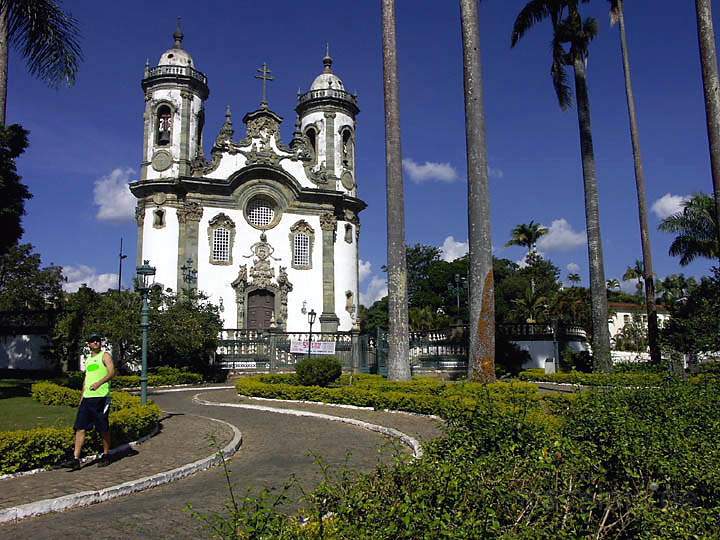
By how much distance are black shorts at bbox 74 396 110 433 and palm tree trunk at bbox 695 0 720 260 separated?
13939mm

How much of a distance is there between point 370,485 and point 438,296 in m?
66.5

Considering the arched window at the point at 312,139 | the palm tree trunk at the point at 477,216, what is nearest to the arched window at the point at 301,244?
the arched window at the point at 312,139

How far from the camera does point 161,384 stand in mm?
25156

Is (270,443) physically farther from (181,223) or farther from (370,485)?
(181,223)

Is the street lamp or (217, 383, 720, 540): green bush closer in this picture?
(217, 383, 720, 540): green bush

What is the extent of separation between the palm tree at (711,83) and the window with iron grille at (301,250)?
26.2 m

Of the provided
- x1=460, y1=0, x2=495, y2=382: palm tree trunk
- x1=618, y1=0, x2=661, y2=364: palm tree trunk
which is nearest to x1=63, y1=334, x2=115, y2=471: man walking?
x1=460, y1=0, x2=495, y2=382: palm tree trunk

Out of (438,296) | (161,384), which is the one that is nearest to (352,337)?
(161,384)

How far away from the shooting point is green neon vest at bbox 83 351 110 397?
8.45m

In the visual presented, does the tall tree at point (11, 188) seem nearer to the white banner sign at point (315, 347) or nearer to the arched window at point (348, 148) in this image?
the white banner sign at point (315, 347)

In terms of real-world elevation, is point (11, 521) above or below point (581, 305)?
below

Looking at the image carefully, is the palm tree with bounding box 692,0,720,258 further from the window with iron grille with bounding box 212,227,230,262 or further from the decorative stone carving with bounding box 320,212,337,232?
the window with iron grille with bounding box 212,227,230,262

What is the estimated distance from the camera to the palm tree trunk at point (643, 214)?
75.5 ft

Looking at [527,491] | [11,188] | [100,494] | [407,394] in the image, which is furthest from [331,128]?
[527,491]
